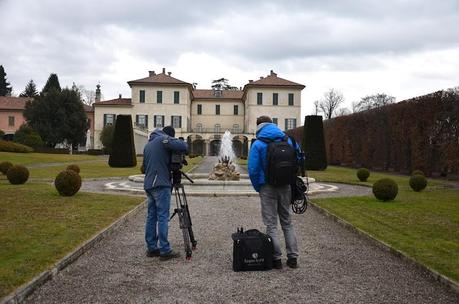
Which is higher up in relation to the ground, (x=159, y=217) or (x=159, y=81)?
(x=159, y=81)

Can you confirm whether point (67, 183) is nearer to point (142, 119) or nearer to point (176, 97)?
point (142, 119)

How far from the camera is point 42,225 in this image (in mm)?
7855

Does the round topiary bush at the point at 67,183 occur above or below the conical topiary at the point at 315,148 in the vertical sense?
below

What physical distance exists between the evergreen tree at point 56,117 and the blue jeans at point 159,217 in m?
51.3

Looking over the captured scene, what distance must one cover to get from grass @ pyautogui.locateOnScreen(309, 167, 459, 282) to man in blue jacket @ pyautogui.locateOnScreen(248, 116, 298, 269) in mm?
1541

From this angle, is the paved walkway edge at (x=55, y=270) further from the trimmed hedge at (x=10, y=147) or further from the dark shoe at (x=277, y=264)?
the trimmed hedge at (x=10, y=147)

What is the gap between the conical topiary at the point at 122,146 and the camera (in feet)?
92.0

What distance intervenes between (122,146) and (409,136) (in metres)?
15.4

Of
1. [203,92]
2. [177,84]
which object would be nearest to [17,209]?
[177,84]

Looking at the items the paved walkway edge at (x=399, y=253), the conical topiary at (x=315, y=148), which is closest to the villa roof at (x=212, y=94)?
the conical topiary at (x=315, y=148)

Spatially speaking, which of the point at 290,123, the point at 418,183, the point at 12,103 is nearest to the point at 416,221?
the point at 418,183

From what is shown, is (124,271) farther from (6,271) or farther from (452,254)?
(452,254)

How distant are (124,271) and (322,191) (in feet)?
33.9

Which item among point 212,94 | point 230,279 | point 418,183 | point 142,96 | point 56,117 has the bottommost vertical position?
point 230,279
